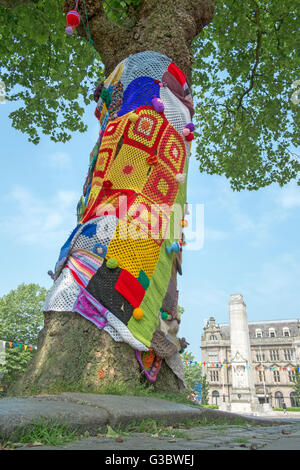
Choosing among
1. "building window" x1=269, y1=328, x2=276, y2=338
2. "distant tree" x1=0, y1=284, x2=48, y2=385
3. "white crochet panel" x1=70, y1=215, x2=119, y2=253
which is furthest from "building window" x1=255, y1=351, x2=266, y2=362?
"white crochet panel" x1=70, y1=215, x2=119, y2=253

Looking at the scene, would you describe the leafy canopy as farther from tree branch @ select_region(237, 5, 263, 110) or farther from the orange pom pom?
the orange pom pom

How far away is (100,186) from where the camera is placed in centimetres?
399

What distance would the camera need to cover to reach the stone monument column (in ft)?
106

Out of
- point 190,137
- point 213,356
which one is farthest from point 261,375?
point 190,137

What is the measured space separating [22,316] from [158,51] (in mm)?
28989

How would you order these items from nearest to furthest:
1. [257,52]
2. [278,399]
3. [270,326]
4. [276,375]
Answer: [257,52], [278,399], [276,375], [270,326]

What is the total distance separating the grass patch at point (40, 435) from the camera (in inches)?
59.8

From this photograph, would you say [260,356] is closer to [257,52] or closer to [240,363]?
[240,363]

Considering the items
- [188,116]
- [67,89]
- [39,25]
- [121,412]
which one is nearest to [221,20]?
[67,89]

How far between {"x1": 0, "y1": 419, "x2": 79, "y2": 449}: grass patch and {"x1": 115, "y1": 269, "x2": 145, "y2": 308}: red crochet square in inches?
66.0

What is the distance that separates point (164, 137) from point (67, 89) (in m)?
6.50

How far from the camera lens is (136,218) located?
3.67m

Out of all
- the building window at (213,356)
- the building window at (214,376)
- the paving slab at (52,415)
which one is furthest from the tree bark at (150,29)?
the building window at (213,356)

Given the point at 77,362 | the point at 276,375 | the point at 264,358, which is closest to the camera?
the point at 77,362
